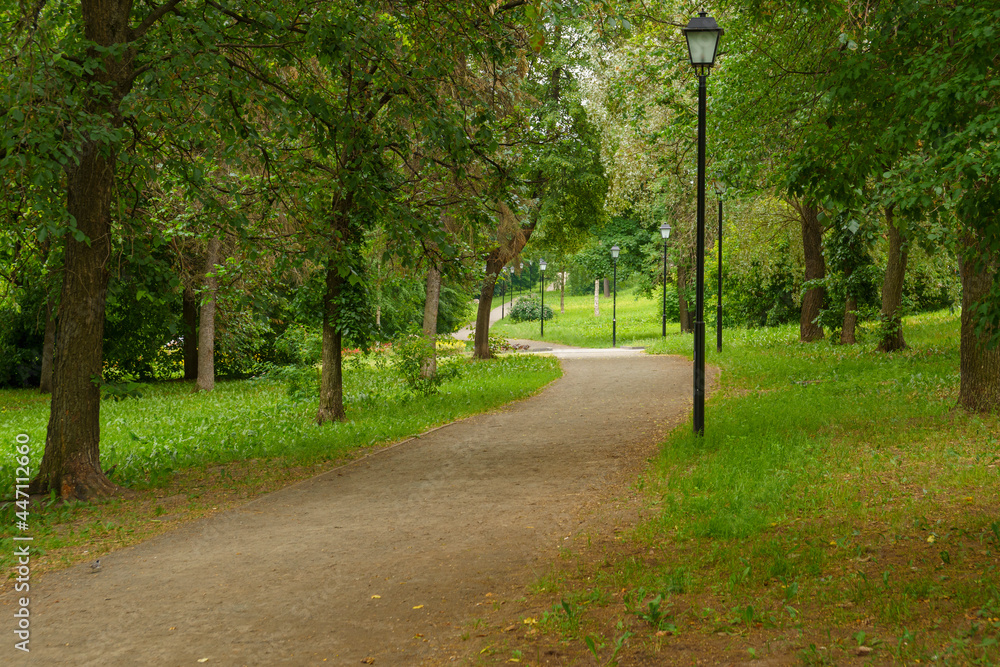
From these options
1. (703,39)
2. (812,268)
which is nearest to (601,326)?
(812,268)

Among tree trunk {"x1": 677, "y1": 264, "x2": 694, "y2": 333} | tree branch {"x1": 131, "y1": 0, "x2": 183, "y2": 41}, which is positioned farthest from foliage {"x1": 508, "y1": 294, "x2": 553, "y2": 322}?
tree branch {"x1": 131, "y1": 0, "x2": 183, "y2": 41}

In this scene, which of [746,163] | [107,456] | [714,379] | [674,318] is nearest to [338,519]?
[107,456]

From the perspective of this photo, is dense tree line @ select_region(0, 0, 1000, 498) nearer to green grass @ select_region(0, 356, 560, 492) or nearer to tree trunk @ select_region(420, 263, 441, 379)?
tree trunk @ select_region(420, 263, 441, 379)

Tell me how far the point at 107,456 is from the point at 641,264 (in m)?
35.3

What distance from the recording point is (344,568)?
19.2 ft

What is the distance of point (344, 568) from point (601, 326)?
139 feet

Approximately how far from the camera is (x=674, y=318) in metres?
41.8

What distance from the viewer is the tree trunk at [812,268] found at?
21.4 metres

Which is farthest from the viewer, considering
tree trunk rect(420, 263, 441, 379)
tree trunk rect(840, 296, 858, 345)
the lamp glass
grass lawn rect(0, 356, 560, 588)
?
tree trunk rect(840, 296, 858, 345)

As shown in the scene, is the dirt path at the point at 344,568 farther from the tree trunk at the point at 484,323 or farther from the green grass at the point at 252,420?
the tree trunk at the point at 484,323

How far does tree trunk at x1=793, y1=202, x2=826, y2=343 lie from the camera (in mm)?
21422

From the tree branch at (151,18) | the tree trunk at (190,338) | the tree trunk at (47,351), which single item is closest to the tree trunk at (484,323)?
the tree trunk at (190,338)

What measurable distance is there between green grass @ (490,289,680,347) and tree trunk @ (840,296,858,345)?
45.2ft

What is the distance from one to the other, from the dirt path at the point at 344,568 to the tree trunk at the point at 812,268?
1343 cm
